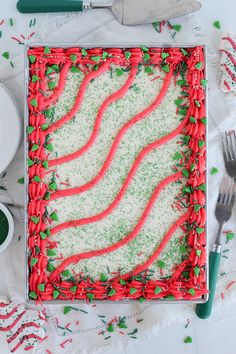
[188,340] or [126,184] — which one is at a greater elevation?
[126,184]

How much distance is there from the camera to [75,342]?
1977mm

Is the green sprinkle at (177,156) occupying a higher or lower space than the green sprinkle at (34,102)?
lower

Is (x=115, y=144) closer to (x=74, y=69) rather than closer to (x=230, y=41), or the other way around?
(x=74, y=69)

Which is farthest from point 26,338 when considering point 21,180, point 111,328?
point 21,180

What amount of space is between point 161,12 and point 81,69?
0.41 metres

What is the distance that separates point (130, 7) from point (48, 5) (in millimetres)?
268

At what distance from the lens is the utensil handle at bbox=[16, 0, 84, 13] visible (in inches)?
74.1

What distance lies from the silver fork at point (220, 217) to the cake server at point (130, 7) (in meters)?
0.57

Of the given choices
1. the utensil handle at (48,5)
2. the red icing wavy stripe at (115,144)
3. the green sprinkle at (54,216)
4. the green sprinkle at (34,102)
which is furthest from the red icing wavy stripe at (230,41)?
the green sprinkle at (54,216)

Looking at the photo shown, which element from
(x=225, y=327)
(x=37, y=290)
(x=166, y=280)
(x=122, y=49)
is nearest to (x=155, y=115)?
(x=122, y=49)

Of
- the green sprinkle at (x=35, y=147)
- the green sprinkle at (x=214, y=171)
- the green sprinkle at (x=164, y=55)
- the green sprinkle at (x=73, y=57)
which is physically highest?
the green sprinkle at (x=164, y=55)

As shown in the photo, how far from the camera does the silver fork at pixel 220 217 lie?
6.24ft

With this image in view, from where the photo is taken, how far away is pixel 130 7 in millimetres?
1864

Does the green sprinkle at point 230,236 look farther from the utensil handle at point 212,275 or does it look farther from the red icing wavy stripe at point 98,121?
the red icing wavy stripe at point 98,121
